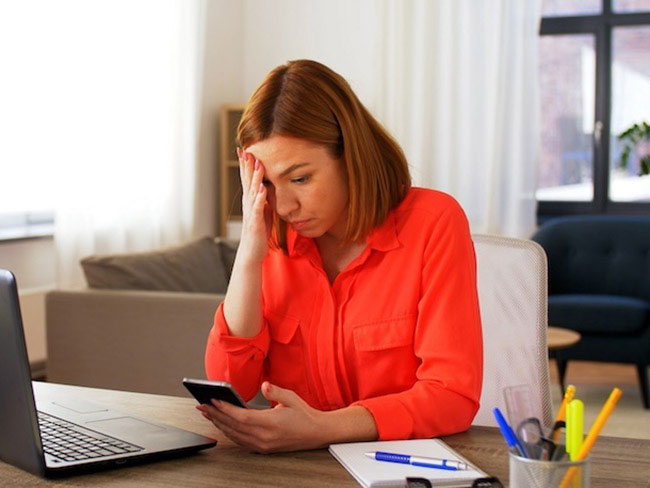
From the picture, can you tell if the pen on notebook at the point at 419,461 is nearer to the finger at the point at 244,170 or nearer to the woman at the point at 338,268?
the woman at the point at 338,268

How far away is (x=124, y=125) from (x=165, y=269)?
108cm

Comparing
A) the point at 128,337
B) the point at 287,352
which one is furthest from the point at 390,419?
the point at 128,337

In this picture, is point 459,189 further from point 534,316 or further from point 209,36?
point 534,316

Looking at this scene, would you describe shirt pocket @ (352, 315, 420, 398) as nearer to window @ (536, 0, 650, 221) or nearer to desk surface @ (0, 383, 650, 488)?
desk surface @ (0, 383, 650, 488)

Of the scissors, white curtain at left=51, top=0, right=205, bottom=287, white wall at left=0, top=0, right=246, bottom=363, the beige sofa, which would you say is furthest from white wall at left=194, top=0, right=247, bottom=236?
the scissors

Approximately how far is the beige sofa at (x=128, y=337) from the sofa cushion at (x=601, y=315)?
2.04 meters

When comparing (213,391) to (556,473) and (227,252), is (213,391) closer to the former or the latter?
(556,473)

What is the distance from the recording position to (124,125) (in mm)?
4688

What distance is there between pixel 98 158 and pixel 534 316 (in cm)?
317

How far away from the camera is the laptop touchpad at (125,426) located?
1.39m

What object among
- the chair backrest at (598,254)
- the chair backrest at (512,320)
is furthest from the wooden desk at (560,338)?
the chair backrest at (512,320)

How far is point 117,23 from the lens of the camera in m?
4.60

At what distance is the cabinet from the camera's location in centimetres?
565

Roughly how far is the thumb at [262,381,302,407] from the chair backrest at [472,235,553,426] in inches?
19.2
